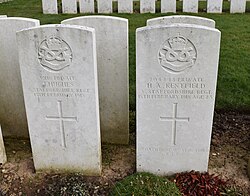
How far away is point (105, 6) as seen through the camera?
10.2 metres

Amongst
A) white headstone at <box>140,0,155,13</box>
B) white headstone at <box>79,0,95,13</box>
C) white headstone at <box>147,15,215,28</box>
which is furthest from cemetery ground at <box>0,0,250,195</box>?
white headstone at <box>79,0,95,13</box>

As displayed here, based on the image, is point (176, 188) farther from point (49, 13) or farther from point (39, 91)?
point (49, 13)

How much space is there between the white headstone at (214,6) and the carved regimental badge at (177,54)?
725cm

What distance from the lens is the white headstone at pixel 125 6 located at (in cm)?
1009

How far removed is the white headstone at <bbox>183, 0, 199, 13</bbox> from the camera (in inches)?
391

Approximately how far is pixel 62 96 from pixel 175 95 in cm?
116

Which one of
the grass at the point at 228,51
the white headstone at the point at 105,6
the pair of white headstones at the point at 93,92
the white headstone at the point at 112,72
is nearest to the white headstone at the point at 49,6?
the grass at the point at 228,51

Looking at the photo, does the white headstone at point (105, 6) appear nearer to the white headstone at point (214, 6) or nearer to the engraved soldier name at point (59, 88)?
the white headstone at point (214, 6)

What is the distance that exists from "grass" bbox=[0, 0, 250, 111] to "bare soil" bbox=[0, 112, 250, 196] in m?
0.87

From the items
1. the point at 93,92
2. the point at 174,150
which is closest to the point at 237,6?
the point at 174,150

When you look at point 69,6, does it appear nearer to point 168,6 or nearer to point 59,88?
point 168,6

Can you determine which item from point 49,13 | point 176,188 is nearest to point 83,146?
point 176,188

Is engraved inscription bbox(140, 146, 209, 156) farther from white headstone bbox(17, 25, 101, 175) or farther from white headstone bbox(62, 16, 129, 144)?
white headstone bbox(62, 16, 129, 144)

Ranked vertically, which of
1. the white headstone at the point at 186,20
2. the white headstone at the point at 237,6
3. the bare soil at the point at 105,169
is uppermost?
the white headstone at the point at 186,20
